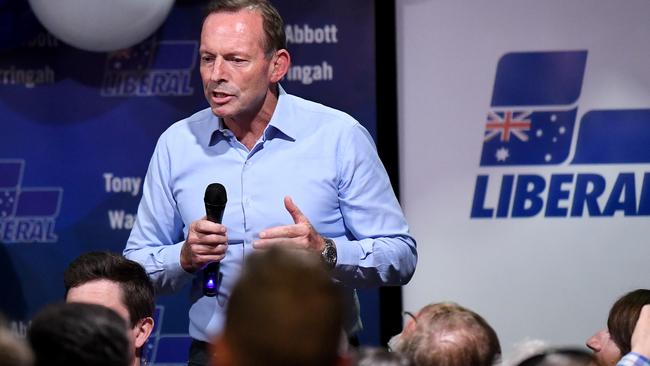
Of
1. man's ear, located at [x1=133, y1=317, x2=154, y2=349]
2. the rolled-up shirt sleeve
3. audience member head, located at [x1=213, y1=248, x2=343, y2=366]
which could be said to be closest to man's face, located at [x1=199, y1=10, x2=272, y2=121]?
the rolled-up shirt sleeve

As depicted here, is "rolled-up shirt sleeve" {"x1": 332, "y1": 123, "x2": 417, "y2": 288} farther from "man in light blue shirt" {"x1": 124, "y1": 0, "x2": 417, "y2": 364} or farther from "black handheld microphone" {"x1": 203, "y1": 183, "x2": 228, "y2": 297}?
"black handheld microphone" {"x1": 203, "y1": 183, "x2": 228, "y2": 297}

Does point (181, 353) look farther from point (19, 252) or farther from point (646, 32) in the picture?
point (646, 32)

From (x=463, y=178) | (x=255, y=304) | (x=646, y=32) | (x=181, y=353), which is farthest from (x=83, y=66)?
(x=255, y=304)

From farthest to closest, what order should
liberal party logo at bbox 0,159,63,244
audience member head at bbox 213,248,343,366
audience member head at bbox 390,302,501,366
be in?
liberal party logo at bbox 0,159,63,244 → audience member head at bbox 390,302,501,366 → audience member head at bbox 213,248,343,366

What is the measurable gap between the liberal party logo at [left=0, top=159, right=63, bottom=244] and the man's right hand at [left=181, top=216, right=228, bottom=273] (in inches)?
76.6

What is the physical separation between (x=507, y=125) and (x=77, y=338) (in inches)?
134

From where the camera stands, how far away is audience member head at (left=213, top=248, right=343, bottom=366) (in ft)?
5.15

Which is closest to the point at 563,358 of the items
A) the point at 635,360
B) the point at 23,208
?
the point at 635,360

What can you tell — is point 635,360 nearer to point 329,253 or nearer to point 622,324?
point 622,324

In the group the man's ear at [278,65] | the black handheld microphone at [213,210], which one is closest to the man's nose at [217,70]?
the man's ear at [278,65]

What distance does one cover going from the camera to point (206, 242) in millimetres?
3186

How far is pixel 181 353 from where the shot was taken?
200 inches

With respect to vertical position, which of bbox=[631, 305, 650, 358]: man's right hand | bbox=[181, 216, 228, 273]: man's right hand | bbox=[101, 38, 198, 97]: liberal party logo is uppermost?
bbox=[101, 38, 198, 97]: liberal party logo

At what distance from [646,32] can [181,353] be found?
2.49 m
